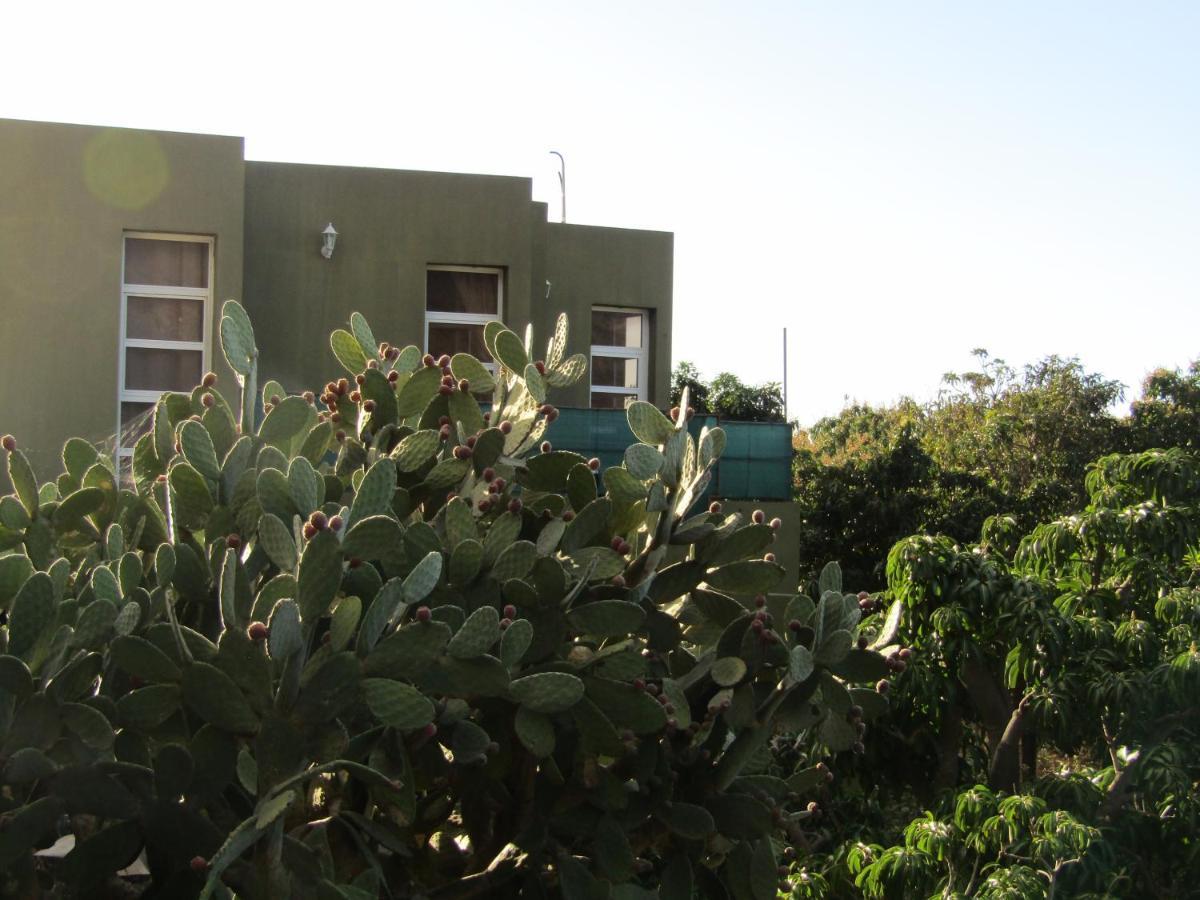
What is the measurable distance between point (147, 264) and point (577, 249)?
4.51 m

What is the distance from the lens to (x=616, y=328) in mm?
15391

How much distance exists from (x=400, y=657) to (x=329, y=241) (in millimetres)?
11215

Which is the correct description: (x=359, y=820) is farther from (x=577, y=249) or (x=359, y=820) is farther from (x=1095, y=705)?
(x=577, y=249)

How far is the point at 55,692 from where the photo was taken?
253 centimetres

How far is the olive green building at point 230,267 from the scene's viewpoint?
12.5 m

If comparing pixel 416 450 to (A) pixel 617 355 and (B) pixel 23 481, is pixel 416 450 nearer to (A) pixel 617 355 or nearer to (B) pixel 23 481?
(B) pixel 23 481

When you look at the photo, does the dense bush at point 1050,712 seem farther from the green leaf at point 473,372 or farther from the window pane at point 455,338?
the window pane at point 455,338

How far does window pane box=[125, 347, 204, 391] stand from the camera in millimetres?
12805

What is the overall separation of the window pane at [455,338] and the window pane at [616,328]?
177cm

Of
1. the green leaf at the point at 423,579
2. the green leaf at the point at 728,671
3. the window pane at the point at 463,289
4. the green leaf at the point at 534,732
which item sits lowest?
the green leaf at the point at 534,732

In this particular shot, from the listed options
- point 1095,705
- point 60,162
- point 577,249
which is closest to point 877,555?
point 577,249

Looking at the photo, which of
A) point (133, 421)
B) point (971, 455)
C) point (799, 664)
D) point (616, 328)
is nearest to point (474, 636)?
point (799, 664)

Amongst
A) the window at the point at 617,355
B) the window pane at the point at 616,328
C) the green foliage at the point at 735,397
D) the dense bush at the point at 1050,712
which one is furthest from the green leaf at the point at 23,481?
the green foliage at the point at 735,397

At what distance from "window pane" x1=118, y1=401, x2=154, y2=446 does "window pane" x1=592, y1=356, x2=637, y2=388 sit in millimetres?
4729
